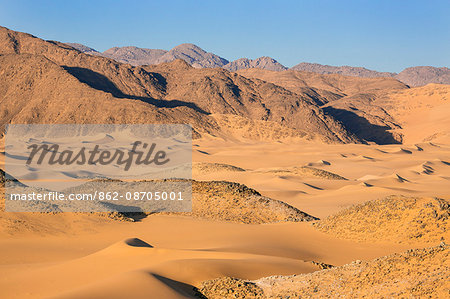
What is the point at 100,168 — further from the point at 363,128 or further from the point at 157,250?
the point at 363,128

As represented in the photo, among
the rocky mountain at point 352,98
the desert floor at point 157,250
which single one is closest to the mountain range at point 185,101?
the rocky mountain at point 352,98

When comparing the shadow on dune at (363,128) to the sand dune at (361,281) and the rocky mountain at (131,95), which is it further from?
the sand dune at (361,281)


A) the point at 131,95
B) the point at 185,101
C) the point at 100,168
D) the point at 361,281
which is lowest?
the point at 100,168

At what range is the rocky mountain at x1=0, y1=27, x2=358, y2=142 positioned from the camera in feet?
241

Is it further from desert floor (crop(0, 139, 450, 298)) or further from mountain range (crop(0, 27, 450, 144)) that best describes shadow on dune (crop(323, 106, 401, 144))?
desert floor (crop(0, 139, 450, 298))

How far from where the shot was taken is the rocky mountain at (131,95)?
7338cm

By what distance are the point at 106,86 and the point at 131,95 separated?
17.7ft

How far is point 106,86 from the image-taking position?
9400 cm

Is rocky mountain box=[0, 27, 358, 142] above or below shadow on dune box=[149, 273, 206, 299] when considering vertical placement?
above

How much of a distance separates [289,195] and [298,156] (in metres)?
26.9

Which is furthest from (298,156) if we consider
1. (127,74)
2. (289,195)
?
(127,74)

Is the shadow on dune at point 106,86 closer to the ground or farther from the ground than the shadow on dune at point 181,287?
farther from the ground

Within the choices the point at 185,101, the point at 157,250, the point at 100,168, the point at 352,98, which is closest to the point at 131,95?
the point at 185,101

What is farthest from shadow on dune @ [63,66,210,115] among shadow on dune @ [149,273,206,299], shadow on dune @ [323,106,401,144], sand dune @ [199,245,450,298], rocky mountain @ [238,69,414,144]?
shadow on dune @ [149,273,206,299]
